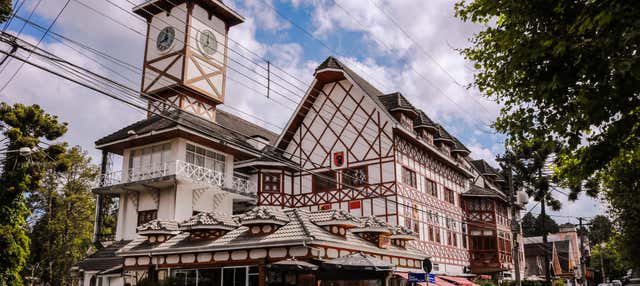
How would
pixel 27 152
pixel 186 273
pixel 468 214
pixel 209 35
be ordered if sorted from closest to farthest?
1. pixel 186 273
2. pixel 27 152
3. pixel 209 35
4. pixel 468 214

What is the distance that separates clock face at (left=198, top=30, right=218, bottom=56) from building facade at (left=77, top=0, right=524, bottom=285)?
0.06 meters

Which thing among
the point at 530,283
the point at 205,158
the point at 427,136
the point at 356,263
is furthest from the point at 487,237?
the point at 356,263

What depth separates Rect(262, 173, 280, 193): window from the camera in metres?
35.5

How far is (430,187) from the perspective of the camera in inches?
1526

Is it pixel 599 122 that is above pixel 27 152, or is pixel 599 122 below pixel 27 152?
below

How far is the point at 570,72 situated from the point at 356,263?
9.37 m

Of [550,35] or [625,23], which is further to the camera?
[550,35]

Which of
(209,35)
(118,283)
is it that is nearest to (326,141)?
(209,35)

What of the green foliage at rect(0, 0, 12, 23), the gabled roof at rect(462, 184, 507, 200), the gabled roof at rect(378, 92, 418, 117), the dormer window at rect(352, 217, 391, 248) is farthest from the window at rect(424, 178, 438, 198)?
the green foliage at rect(0, 0, 12, 23)

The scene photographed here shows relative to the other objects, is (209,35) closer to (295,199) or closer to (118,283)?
(295,199)

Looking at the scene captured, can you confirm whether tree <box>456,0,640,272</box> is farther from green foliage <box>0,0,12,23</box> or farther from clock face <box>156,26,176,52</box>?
clock face <box>156,26,176,52</box>

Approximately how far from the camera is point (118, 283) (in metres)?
27.2

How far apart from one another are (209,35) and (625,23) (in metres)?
28.6

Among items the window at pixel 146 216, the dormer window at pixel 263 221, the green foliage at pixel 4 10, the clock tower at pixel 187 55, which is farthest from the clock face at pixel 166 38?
the dormer window at pixel 263 221
